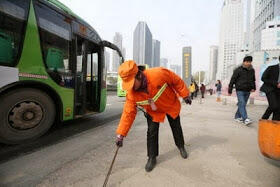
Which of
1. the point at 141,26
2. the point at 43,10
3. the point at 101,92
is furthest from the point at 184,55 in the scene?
the point at 141,26

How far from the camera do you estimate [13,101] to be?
291 cm

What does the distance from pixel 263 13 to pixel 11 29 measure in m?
68.6

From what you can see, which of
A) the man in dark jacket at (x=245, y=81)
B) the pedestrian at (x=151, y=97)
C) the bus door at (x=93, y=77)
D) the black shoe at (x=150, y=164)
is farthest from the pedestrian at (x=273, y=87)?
the bus door at (x=93, y=77)

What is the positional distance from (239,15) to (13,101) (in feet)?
432

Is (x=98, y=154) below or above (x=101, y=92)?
below

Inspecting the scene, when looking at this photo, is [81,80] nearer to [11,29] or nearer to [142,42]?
[11,29]

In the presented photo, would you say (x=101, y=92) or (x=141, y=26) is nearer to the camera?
(x=101, y=92)

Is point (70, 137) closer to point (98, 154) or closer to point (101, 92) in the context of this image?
point (98, 154)

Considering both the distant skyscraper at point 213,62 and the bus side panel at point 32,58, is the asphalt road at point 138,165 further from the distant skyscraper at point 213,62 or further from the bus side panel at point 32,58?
the distant skyscraper at point 213,62

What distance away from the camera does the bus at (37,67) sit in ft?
9.27

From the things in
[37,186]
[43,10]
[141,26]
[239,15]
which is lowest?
[37,186]

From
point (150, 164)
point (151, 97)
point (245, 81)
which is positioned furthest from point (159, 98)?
point (245, 81)

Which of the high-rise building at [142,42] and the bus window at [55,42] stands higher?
the high-rise building at [142,42]

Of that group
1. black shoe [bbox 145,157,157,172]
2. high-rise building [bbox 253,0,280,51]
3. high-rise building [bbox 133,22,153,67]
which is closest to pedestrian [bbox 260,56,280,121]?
black shoe [bbox 145,157,157,172]
